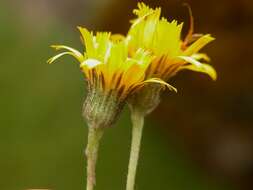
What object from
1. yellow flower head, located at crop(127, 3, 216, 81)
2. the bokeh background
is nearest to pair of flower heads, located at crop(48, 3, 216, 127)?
yellow flower head, located at crop(127, 3, 216, 81)

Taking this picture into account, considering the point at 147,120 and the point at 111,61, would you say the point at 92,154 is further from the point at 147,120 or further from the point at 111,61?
the point at 147,120

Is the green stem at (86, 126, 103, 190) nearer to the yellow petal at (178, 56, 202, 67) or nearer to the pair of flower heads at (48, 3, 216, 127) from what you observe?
the pair of flower heads at (48, 3, 216, 127)

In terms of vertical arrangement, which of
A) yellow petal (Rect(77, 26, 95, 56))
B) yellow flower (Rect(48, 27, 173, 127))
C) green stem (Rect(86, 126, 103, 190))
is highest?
yellow petal (Rect(77, 26, 95, 56))

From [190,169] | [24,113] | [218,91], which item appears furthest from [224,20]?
[24,113]

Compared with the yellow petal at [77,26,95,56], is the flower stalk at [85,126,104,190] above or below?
below

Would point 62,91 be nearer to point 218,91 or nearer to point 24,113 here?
point 24,113

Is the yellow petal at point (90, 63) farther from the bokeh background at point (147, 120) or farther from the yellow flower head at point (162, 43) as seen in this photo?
the bokeh background at point (147, 120)
